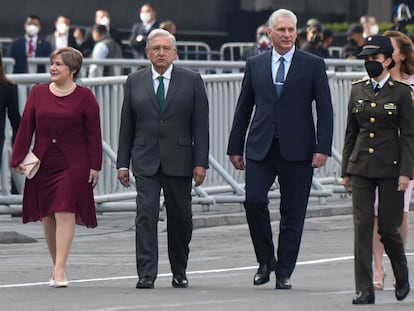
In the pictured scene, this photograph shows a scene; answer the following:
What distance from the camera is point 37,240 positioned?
16.1 metres

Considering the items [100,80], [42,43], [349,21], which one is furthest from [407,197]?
[349,21]

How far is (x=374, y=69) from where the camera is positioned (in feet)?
35.9

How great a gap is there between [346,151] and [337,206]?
26.6 feet

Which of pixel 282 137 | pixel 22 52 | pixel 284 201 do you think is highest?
pixel 282 137

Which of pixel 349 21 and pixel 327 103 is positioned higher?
pixel 327 103

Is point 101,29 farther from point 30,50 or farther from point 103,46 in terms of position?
point 30,50

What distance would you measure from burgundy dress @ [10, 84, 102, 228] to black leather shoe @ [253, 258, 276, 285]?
1.23m

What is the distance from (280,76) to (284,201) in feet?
2.76

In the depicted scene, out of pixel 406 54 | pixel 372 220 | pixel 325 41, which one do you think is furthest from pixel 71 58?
pixel 325 41

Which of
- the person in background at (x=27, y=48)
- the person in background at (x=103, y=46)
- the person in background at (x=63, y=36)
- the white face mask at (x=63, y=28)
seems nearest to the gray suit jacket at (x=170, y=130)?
the person in background at (x=27, y=48)

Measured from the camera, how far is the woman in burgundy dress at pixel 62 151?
476 inches

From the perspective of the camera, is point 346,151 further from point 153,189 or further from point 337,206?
point 337,206

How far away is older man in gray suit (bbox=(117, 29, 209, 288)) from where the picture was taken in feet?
39.4

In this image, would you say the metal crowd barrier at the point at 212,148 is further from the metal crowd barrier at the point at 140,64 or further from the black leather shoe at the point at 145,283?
the black leather shoe at the point at 145,283
